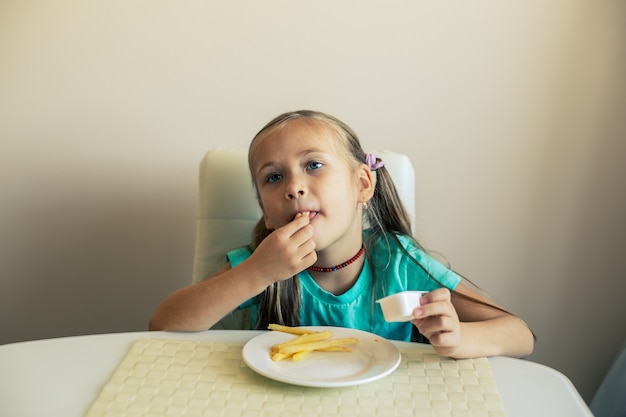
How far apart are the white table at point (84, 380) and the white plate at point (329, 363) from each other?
0.23 feet

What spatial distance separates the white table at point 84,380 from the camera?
2.99 ft

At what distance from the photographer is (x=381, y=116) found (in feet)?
5.96

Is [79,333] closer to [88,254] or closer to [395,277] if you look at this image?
[88,254]

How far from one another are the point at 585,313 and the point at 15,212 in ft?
5.85

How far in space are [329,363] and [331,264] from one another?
45cm

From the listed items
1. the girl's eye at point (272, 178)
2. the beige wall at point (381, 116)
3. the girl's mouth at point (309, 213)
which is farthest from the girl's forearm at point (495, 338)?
the beige wall at point (381, 116)

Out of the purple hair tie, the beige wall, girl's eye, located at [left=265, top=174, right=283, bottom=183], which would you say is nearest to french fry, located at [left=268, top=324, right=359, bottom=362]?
girl's eye, located at [left=265, top=174, right=283, bottom=183]

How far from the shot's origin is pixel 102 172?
1938 mm

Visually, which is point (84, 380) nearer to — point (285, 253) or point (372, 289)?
point (285, 253)

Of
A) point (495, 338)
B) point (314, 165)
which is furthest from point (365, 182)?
point (495, 338)

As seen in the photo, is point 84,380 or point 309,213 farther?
point 309,213

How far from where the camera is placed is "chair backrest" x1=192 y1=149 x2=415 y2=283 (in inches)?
62.8

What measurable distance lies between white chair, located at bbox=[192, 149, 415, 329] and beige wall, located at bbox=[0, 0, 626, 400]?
24cm

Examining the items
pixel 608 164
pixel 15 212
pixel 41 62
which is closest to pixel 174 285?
pixel 15 212
